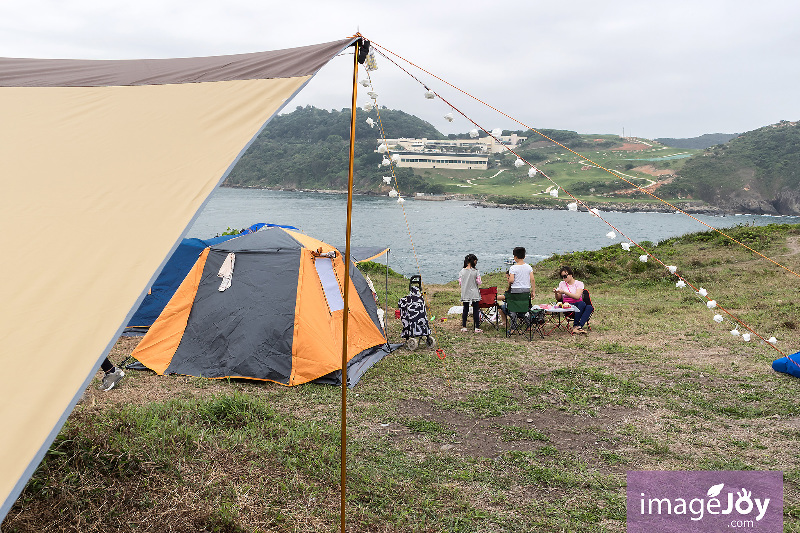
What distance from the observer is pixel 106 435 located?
371cm

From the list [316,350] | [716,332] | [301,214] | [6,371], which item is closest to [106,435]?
[6,371]

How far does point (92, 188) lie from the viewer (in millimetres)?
2824

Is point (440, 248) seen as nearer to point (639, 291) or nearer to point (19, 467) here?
point (639, 291)

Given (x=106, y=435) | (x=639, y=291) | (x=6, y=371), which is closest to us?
(x=6, y=371)

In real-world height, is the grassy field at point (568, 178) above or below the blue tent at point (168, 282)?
above

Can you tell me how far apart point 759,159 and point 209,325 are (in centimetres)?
8214

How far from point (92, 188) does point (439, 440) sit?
3.45 meters

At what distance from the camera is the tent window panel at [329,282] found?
7.06 meters

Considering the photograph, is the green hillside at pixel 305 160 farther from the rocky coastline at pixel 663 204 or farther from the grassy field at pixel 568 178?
the grassy field at pixel 568 178

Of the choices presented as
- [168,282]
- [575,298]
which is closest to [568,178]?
[575,298]

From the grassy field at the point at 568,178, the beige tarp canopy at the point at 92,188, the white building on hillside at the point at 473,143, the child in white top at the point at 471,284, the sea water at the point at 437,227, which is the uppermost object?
the grassy field at the point at 568,178

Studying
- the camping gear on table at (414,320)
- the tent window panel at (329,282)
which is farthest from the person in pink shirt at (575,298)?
the tent window panel at (329,282)

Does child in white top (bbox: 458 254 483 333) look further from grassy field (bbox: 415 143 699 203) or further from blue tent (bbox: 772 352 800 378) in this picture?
grassy field (bbox: 415 143 699 203)

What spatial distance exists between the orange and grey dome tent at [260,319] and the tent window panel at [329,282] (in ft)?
0.05
